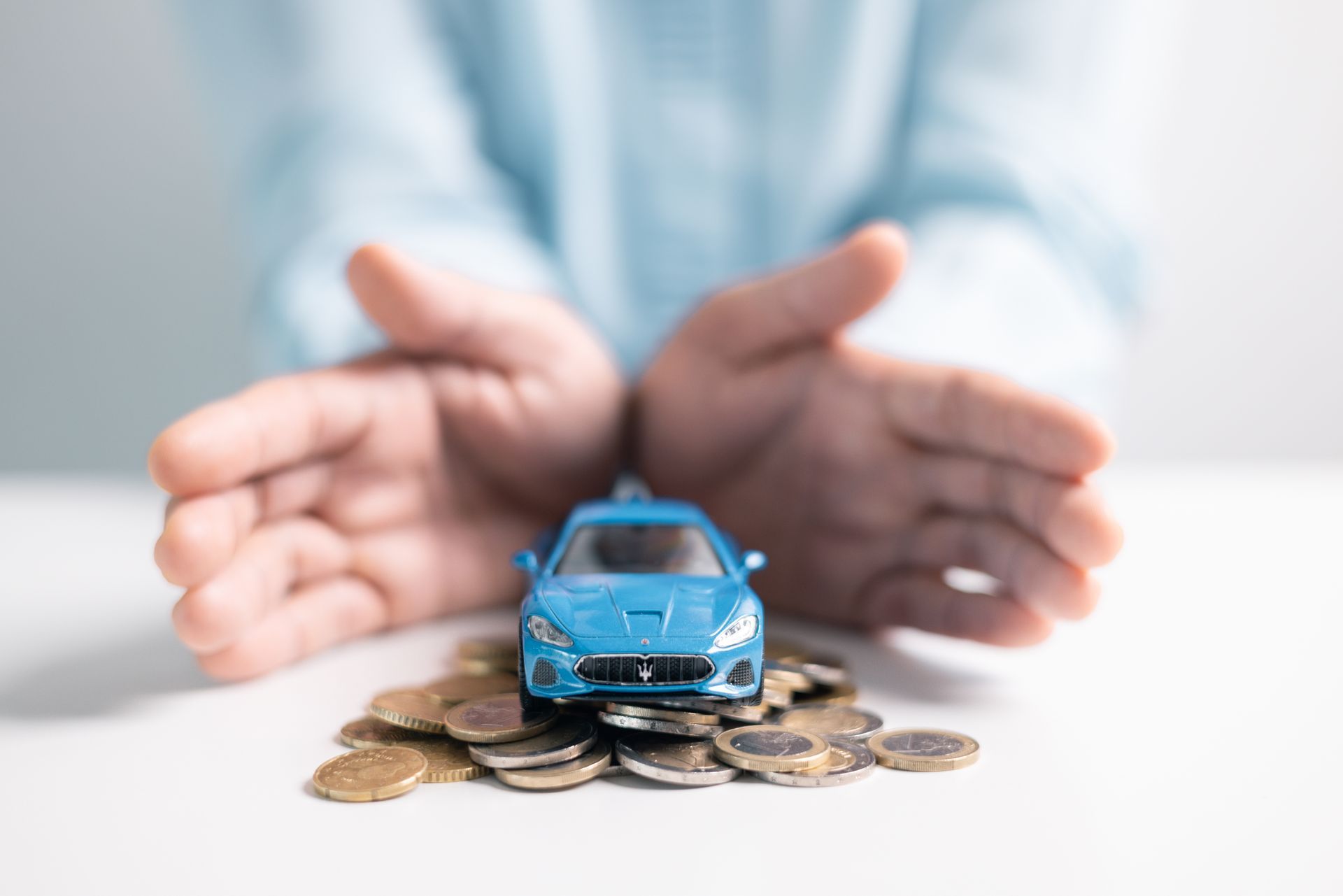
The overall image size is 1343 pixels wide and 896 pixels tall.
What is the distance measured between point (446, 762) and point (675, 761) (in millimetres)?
230

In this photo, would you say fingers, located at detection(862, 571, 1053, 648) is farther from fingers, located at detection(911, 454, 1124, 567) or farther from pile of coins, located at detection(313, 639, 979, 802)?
pile of coins, located at detection(313, 639, 979, 802)

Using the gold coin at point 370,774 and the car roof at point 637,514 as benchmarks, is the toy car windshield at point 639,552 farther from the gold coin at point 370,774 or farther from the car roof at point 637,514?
the gold coin at point 370,774

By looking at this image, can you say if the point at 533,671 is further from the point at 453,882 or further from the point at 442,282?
the point at 442,282

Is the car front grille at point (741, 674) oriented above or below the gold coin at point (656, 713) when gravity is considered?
above

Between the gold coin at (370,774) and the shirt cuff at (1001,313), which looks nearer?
the gold coin at (370,774)

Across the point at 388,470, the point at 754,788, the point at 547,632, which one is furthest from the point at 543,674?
the point at 388,470

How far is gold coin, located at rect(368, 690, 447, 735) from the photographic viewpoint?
117cm

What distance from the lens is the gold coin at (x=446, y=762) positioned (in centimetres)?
108

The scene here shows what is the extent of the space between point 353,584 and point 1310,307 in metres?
3.92

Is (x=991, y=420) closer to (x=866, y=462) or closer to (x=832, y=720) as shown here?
(x=866, y=462)

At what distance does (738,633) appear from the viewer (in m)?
1.19

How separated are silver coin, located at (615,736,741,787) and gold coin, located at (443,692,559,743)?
9 centimetres

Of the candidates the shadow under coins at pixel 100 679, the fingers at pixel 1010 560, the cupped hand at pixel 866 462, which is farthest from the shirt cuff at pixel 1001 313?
the shadow under coins at pixel 100 679

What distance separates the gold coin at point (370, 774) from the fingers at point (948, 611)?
743 millimetres
